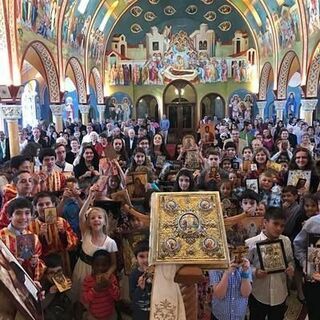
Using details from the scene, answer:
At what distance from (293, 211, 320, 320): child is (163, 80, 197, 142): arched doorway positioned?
23613mm

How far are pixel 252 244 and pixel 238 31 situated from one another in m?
25.0

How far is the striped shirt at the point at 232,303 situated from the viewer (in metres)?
3.36

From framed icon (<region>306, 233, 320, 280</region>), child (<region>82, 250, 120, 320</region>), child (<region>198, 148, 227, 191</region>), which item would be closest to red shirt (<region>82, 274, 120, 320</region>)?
child (<region>82, 250, 120, 320</region>)

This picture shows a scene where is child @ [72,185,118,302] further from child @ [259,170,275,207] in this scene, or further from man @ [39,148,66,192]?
child @ [259,170,275,207]

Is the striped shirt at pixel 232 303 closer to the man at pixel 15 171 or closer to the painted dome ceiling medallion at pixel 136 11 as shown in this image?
the man at pixel 15 171

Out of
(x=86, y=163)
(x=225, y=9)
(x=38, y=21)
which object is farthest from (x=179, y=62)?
(x=86, y=163)

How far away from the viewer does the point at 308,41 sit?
17.4 m

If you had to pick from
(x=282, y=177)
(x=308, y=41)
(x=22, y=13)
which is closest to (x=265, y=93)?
(x=308, y=41)

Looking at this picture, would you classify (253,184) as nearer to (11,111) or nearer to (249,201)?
(249,201)

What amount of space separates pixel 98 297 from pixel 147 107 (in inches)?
972

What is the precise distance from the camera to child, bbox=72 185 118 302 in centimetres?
394

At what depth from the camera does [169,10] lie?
87.6 feet

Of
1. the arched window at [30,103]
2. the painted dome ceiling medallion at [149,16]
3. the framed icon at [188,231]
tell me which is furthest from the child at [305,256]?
the painted dome ceiling medallion at [149,16]

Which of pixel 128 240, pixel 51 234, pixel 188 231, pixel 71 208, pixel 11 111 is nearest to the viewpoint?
pixel 188 231
